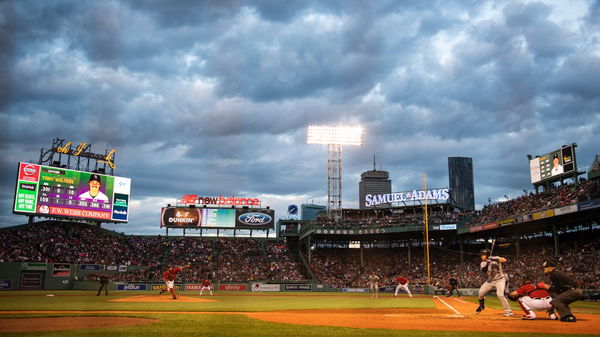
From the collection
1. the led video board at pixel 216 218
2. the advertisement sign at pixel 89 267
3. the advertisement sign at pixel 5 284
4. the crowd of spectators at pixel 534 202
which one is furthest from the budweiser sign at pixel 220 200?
the crowd of spectators at pixel 534 202

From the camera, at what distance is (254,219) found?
7038 cm

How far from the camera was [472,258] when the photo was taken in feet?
A: 193

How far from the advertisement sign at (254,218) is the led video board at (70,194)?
653 inches

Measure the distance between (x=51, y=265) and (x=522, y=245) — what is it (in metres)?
56.3

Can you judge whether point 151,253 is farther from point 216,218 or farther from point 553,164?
point 553,164

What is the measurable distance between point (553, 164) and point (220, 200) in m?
45.7

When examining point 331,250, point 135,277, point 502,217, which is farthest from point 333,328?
point 331,250

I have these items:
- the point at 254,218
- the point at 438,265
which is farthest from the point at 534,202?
the point at 254,218

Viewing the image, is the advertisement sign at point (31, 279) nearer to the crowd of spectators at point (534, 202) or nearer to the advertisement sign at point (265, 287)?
the advertisement sign at point (265, 287)

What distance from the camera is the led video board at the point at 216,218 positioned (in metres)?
68.6

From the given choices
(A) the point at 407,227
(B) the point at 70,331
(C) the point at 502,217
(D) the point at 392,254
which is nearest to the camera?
(B) the point at 70,331

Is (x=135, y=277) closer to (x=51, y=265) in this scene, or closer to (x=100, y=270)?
(x=100, y=270)

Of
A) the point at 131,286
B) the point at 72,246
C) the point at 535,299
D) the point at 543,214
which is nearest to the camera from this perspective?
the point at 535,299

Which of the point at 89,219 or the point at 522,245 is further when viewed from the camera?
the point at 89,219
